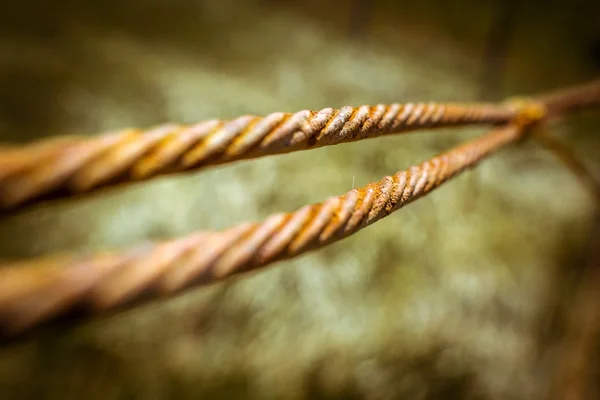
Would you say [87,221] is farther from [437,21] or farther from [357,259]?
[437,21]

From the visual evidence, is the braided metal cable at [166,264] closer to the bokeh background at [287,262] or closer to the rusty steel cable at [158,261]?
the rusty steel cable at [158,261]

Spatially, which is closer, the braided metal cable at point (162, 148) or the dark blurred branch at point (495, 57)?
the braided metal cable at point (162, 148)

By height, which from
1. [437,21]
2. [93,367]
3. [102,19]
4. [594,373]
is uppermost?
[102,19]

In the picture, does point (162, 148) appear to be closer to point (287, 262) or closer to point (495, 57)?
point (287, 262)

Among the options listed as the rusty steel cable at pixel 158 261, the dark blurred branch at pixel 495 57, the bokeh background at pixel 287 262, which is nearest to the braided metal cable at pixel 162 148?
the rusty steel cable at pixel 158 261

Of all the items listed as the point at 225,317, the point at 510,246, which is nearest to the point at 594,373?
the point at 510,246

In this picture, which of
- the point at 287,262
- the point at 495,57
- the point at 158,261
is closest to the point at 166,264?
the point at 158,261
